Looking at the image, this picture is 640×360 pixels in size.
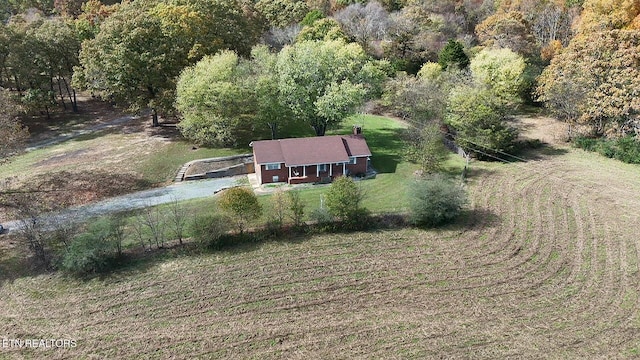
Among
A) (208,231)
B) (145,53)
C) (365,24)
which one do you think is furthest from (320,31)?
(208,231)

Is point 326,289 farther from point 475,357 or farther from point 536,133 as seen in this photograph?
point 536,133

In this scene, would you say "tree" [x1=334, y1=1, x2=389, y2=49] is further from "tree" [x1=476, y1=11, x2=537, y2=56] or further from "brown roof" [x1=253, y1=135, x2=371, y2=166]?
"brown roof" [x1=253, y1=135, x2=371, y2=166]

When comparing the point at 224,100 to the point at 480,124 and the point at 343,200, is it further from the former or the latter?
the point at 480,124

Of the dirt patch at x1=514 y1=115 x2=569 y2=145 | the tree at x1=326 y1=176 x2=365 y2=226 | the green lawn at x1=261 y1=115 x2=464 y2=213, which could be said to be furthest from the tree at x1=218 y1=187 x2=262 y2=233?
the dirt patch at x1=514 y1=115 x2=569 y2=145

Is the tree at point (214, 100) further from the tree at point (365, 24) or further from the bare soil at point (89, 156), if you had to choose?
the tree at point (365, 24)

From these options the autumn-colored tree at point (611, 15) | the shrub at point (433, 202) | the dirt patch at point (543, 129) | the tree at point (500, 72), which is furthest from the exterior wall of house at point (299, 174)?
the autumn-colored tree at point (611, 15)

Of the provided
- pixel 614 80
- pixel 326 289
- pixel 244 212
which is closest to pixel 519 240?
pixel 326 289
